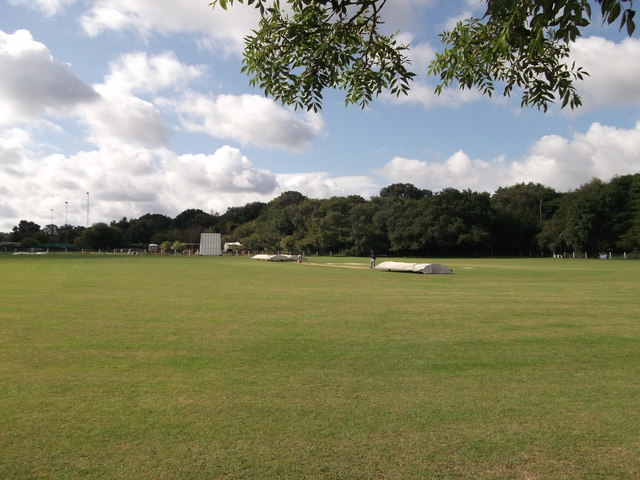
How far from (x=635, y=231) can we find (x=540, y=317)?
80346mm

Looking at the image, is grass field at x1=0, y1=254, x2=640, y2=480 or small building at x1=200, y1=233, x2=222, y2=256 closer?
grass field at x1=0, y1=254, x2=640, y2=480

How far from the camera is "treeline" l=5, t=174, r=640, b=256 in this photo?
3314 inches

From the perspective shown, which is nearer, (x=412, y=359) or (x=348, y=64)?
(x=348, y=64)

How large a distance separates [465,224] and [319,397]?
88.8 m

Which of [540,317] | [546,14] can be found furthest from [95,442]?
[540,317]

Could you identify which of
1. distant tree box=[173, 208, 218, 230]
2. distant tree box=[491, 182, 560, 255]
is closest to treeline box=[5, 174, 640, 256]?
distant tree box=[491, 182, 560, 255]

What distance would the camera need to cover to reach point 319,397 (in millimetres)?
6141

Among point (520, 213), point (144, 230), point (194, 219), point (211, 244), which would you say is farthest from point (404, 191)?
point (144, 230)

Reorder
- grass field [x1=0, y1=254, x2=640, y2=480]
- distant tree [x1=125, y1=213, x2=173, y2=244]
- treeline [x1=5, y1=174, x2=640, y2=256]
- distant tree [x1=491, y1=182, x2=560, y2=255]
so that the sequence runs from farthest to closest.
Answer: distant tree [x1=125, y1=213, x2=173, y2=244]
distant tree [x1=491, y1=182, x2=560, y2=255]
treeline [x1=5, y1=174, x2=640, y2=256]
grass field [x1=0, y1=254, x2=640, y2=480]

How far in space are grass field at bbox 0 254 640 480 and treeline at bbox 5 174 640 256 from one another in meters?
78.8

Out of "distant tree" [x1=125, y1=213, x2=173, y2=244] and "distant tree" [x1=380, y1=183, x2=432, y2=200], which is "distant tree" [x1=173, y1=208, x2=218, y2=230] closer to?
"distant tree" [x1=125, y1=213, x2=173, y2=244]

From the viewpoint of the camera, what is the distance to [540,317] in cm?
1282

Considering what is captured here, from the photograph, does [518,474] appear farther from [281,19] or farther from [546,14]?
[281,19]

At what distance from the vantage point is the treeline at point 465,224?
8419 cm
